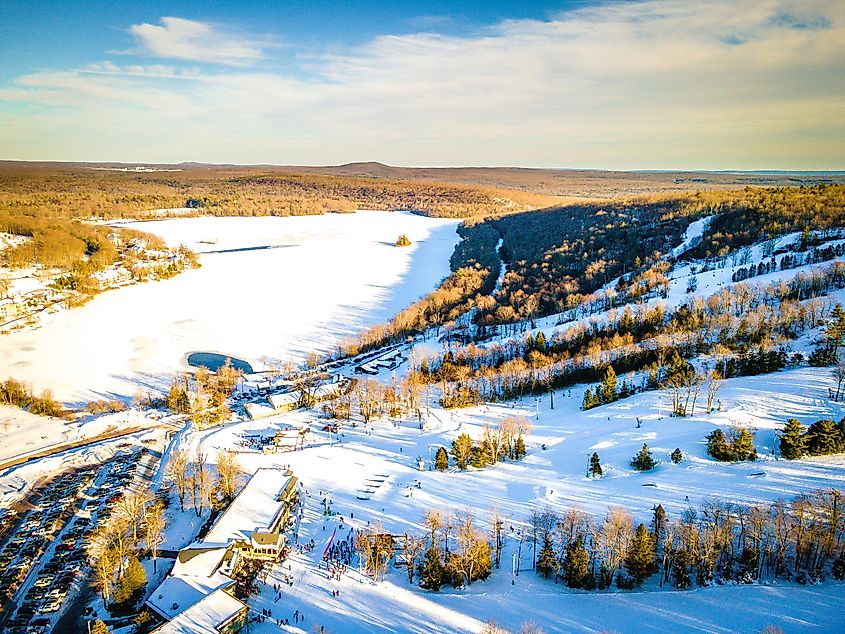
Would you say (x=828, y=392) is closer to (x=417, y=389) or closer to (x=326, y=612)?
(x=417, y=389)

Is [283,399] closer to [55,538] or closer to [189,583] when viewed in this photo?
[55,538]

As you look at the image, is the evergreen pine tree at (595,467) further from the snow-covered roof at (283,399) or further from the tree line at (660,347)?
the snow-covered roof at (283,399)

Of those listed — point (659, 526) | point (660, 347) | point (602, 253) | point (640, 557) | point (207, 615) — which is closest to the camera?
point (207, 615)

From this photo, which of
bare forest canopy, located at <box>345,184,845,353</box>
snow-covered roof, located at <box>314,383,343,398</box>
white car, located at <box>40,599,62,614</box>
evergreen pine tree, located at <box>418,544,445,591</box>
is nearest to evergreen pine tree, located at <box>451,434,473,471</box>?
evergreen pine tree, located at <box>418,544,445,591</box>

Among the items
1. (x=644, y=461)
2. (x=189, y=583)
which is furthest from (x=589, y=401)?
(x=189, y=583)

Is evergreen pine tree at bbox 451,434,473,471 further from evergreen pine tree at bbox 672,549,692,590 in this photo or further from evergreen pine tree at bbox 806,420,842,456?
evergreen pine tree at bbox 806,420,842,456

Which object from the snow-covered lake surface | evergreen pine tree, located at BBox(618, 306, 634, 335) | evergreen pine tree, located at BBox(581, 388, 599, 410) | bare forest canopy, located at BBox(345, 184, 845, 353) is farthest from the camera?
bare forest canopy, located at BBox(345, 184, 845, 353)

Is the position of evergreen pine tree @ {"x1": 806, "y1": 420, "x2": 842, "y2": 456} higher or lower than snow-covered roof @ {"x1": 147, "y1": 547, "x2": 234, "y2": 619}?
higher
